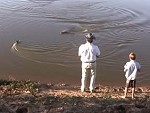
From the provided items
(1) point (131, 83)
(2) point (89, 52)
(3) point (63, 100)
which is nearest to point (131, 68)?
(1) point (131, 83)

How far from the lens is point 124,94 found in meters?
10.7

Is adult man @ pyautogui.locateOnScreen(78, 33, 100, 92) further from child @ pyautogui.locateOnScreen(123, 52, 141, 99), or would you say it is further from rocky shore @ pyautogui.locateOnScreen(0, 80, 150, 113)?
child @ pyautogui.locateOnScreen(123, 52, 141, 99)

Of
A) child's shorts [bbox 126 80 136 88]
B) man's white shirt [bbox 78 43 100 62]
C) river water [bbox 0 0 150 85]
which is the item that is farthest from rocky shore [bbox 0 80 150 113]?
river water [bbox 0 0 150 85]

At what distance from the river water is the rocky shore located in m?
1.90

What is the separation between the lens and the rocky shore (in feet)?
28.9

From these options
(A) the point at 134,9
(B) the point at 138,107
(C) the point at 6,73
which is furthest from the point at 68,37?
(B) the point at 138,107

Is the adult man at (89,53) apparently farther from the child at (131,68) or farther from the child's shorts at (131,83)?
the child's shorts at (131,83)

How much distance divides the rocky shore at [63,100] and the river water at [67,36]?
190 cm

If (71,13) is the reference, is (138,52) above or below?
below

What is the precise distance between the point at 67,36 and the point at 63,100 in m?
7.02

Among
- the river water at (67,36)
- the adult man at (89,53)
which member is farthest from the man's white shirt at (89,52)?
the river water at (67,36)

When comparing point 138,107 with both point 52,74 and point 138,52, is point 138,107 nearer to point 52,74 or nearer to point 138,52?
point 52,74

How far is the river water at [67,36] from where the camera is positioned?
521 inches

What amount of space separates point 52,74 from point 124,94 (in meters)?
3.13
